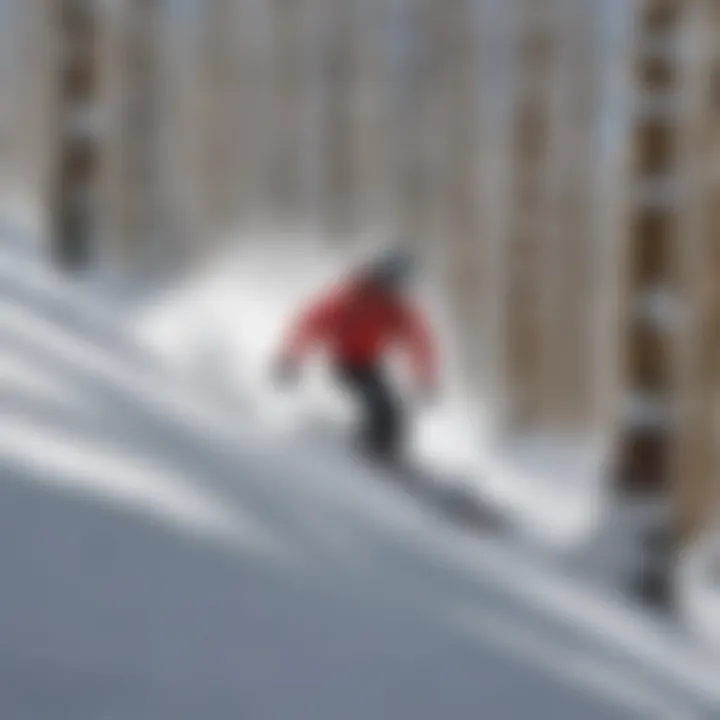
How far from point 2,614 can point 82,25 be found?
7572mm

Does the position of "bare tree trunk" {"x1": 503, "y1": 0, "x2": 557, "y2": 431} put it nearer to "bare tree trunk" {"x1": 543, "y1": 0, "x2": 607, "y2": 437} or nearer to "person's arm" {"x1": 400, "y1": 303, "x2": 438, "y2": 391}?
"bare tree trunk" {"x1": 543, "y1": 0, "x2": 607, "y2": 437}

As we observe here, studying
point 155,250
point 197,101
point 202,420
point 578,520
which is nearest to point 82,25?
point 202,420

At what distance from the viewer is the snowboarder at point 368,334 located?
8297 millimetres

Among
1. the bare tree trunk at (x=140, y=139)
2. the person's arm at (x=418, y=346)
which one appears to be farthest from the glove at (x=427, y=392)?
the bare tree trunk at (x=140, y=139)

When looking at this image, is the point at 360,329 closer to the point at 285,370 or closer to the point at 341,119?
the point at 285,370

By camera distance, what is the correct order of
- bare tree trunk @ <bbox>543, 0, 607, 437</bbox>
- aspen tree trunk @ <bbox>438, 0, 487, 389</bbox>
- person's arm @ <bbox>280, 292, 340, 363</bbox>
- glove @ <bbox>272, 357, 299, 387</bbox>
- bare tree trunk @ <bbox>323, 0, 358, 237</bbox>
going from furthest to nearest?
bare tree trunk @ <bbox>323, 0, 358, 237</bbox>
aspen tree trunk @ <bbox>438, 0, 487, 389</bbox>
bare tree trunk @ <bbox>543, 0, 607, 437</bbox>
person's arm @ <bbox>280, 292, 340, 363</bbox>
glove @ <bbox>272, 357, 299, 387</bbox>

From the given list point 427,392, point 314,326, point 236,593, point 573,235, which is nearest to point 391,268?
point 314,326

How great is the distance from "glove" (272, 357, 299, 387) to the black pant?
40cm

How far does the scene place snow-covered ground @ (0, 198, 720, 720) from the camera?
270 cm

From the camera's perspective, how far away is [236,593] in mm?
3240

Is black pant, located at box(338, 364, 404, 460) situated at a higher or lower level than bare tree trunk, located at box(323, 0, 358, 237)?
lower

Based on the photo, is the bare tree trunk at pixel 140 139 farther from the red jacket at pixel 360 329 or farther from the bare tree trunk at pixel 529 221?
the red jacket at pixel 360 329

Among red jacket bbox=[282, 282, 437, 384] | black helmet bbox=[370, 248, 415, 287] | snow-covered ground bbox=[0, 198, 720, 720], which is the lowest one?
snow-covered ground bbox=[0, 198, 720, 720]

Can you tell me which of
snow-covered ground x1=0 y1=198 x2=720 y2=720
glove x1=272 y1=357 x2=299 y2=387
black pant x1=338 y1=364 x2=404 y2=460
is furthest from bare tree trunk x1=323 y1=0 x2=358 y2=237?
snow-covered ground x1=0 y1=198 x2=720 y2=720
